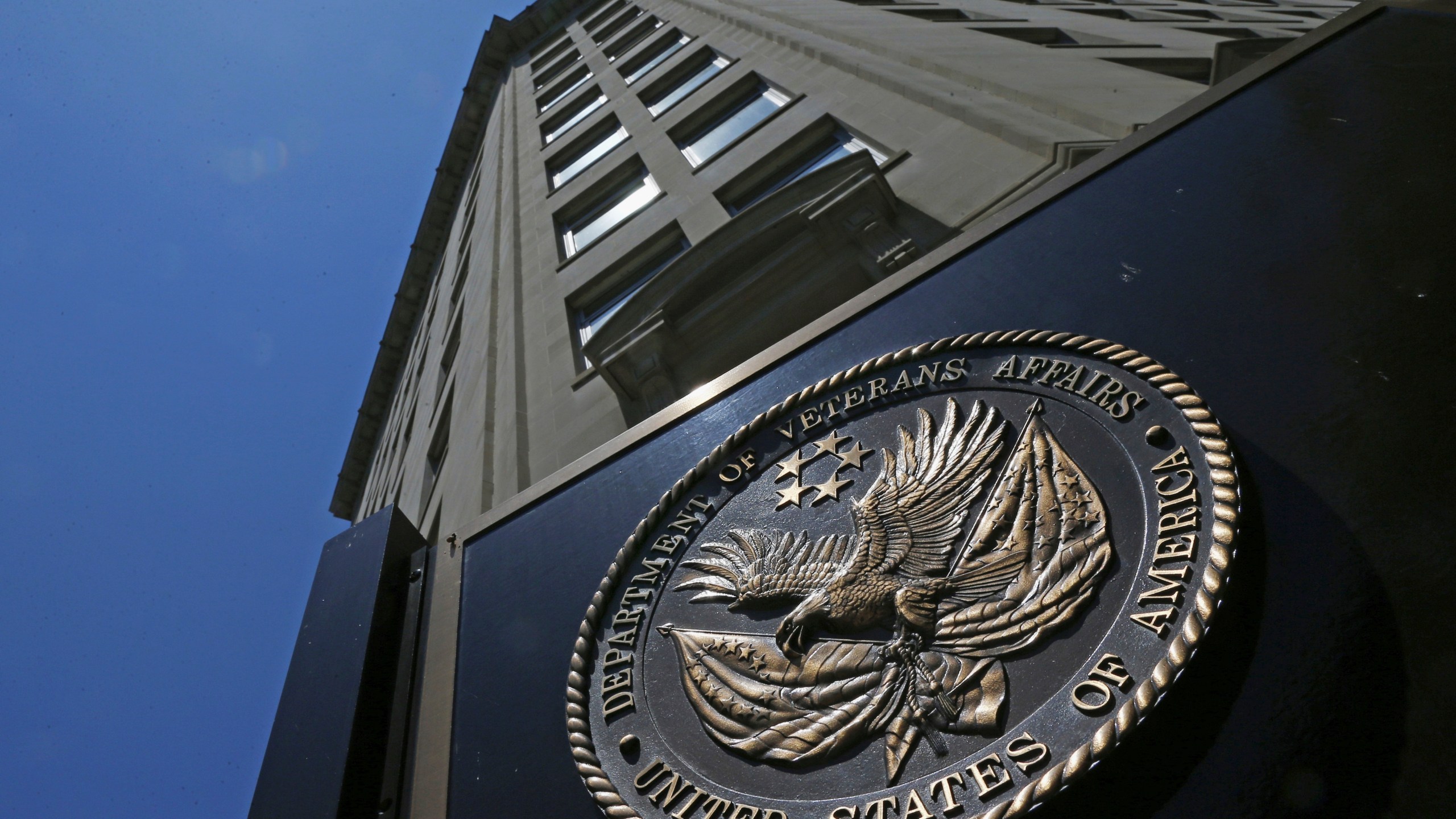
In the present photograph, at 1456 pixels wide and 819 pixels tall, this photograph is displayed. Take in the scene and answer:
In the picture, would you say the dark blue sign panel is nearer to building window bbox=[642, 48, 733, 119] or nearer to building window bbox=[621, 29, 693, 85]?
building window bbox=[642, 48, 733, 119]

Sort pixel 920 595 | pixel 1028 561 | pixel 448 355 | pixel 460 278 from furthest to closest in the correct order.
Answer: pixel 460 278
pixel 448 355
pixel 920 595
pixel 1028 561

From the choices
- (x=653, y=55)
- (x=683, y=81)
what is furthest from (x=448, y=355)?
(x=653, y=55)

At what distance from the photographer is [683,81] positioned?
20.2 meters

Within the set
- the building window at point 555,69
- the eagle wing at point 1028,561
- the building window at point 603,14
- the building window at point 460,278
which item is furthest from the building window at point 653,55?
the eagle wing at point 1028,561

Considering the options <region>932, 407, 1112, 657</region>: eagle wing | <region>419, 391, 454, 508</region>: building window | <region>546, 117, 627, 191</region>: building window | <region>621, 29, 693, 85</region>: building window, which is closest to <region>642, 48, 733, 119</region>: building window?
<region>546, 117, 627, 191</region>: building window

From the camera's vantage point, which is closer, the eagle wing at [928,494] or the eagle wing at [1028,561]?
the eagle wing at [1028,561]

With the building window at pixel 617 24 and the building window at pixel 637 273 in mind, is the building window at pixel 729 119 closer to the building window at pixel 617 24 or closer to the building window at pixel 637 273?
the building window at pixel 637 273

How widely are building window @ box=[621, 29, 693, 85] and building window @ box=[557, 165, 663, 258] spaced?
7.33 meters

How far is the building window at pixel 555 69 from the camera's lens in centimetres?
3058

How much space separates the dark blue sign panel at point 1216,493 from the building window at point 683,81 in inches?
628

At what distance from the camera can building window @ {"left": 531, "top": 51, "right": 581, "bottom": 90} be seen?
100 ft

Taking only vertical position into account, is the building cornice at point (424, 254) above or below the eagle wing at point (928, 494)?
above

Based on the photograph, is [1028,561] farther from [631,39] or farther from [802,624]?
[631,39]

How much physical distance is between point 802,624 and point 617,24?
3069 cm
